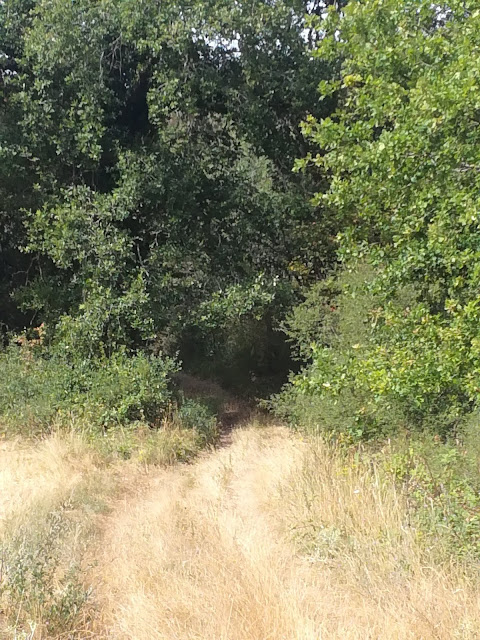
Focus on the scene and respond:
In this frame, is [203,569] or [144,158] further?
[144,158]

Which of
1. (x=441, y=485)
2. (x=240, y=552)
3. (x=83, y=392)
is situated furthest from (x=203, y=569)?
(x=83, y=392)

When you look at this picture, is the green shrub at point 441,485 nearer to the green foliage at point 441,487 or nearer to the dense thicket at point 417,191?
the green foliage at point 441,487

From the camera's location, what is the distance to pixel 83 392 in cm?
822

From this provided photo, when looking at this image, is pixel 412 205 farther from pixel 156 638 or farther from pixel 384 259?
pixel 156 638

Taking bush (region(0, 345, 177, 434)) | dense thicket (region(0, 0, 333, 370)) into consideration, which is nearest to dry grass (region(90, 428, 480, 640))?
bush (region(0, 345, 177, 434))

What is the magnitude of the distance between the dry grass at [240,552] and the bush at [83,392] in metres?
1.03

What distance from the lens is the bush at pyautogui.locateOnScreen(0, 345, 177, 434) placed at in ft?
25.5

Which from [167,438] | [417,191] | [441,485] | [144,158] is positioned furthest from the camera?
[144,158]

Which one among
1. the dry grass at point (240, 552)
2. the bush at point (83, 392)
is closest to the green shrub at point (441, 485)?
the dry grass at point (240, 552)

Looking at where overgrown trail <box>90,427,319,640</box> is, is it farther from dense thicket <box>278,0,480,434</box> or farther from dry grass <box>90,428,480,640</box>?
dense thicket <box>278,0,480,434</box>

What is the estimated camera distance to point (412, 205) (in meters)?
4.94

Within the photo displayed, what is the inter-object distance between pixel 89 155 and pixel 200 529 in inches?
243

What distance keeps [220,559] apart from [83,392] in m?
4.88

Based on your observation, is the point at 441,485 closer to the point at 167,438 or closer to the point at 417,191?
the point at 417,191
